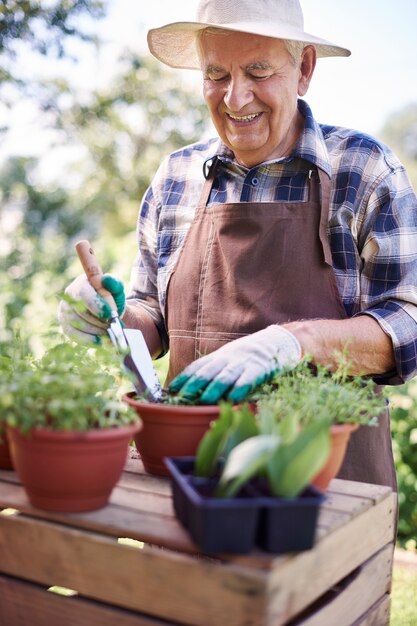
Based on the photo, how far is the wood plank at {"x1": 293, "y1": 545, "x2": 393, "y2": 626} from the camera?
1.17 meters

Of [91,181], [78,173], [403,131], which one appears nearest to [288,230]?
[78,173]

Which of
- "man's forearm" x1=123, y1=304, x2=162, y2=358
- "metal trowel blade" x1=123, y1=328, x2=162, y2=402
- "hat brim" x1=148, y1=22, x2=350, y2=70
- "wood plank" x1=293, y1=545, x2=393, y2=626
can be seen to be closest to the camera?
"wood plank" x1=293, y1=545, x2=393, y2=626

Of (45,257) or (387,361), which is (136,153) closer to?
(45,257)

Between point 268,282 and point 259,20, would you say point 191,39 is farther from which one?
point 268,282

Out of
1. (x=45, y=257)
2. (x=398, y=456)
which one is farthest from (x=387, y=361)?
(x=45, y=257)

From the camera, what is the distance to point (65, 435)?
1.07 meters

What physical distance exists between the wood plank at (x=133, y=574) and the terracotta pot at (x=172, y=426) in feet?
0.83

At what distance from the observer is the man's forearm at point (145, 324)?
6.84 ft

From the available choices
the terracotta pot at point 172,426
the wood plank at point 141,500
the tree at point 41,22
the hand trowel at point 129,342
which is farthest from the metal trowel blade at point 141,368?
the tree at point 41,22

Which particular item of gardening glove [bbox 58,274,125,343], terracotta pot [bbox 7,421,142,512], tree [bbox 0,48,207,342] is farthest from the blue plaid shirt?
tree [bbox 0,48,207,342]

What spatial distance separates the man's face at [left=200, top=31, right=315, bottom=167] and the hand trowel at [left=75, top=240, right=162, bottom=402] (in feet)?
1.94

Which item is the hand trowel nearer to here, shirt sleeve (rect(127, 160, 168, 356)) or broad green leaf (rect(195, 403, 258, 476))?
broad green leaf (rect(195, 403, 258, 476))

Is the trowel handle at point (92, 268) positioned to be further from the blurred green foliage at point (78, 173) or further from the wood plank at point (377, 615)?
the wood plank at point (377, 615)

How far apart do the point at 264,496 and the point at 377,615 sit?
55 cm
